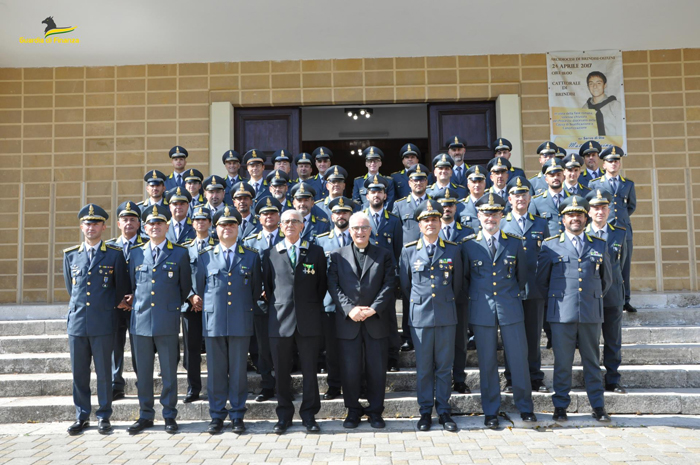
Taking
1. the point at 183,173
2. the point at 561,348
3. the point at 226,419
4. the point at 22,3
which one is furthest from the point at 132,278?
the point at 22,3

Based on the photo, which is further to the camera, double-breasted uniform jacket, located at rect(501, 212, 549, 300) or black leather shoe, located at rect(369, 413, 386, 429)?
double-breasted uniform jacket, located at rect(501, 212, 549, 300)

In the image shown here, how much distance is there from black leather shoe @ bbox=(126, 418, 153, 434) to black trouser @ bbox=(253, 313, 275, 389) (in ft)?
3.29

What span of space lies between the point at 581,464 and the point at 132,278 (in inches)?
151

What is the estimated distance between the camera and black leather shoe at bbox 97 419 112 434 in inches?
200

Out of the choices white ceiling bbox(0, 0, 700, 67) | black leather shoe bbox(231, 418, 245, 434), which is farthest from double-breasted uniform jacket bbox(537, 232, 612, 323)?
white ceiling bbox(0, 0, 700, 67)

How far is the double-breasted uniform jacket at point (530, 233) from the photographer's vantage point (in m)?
5.62

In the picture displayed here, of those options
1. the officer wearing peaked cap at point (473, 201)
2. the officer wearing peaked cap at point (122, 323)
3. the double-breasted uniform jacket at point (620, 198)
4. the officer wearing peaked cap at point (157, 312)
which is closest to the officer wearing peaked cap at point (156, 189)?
the officer wearing peaked cap at point (122, 323)

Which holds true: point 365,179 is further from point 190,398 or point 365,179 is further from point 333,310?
point 190,398

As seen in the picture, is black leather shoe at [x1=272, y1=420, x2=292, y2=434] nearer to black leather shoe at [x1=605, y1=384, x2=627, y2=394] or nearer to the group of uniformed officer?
the group of uniformed officer

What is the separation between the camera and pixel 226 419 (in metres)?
5.40

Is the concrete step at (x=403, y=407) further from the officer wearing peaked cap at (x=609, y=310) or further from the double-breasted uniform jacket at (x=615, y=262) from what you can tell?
the double-breasted uniform jacket at (x=615, y=262)

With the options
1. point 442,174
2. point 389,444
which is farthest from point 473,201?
point 389,444

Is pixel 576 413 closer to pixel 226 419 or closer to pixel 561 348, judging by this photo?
pixel 561 348

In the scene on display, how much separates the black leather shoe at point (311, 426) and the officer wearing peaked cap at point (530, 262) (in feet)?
5.65
